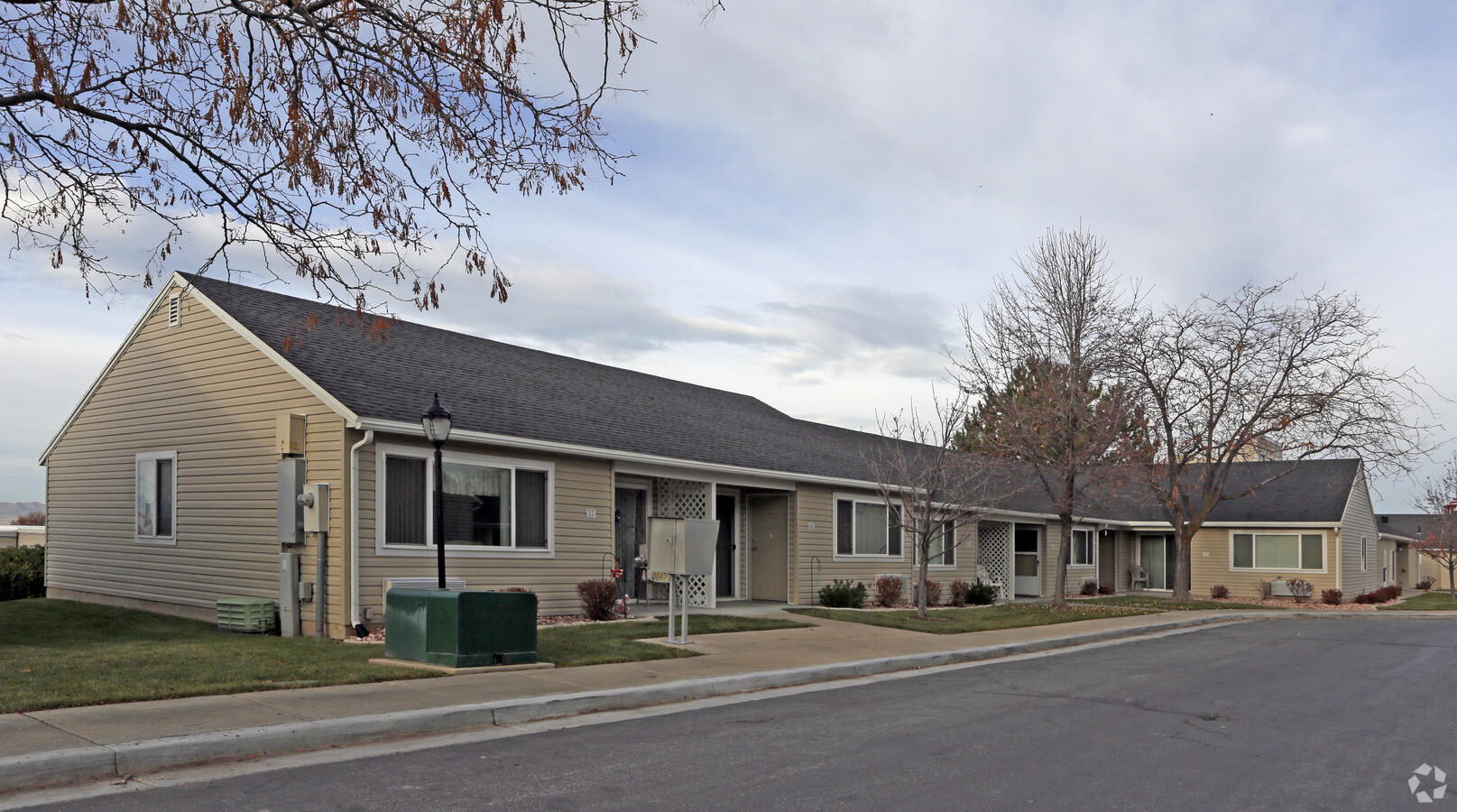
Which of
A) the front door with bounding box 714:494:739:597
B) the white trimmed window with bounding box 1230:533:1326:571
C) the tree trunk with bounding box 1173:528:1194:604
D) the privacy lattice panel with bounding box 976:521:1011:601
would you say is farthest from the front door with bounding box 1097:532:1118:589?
the front door with bounding box 714:494:739:597

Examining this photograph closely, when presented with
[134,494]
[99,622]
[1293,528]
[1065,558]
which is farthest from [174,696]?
[1293,528]

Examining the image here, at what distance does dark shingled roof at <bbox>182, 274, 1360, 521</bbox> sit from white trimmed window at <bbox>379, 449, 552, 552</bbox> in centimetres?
64

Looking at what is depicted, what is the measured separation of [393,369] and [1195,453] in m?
23.5

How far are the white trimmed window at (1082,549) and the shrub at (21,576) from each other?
28.4 meters

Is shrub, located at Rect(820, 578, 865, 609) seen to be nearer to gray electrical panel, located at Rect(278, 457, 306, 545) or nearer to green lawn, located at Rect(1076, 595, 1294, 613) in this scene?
green lawn, located at Rect(1076, 595, 1294, 613)

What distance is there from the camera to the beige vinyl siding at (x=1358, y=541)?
3750cm

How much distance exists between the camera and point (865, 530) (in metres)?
25.7

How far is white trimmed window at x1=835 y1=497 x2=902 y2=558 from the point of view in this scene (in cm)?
2481

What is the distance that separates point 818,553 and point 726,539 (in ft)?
6.69

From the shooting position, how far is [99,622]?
16375 mm

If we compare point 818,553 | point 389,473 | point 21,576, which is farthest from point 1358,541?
point 21,576

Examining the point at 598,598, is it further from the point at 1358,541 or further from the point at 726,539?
the point at 1358,541

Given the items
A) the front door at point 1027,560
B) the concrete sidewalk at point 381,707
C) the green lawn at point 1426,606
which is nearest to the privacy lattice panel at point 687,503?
the concrete sidewalk at point 381,707

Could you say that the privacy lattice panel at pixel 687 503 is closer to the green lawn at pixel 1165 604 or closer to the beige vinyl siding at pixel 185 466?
the beige vinyl siding at pixel 185 466
